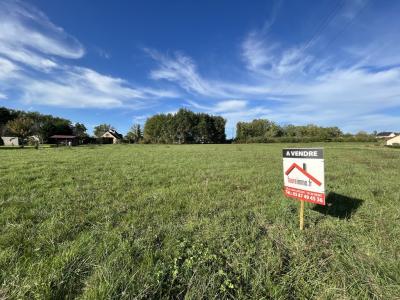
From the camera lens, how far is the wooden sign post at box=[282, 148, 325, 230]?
3182mm

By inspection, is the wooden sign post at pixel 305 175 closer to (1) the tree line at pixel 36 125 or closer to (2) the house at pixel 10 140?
(1) the tree line at pixel 36 125

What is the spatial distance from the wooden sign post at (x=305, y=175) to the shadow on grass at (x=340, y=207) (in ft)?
3.13

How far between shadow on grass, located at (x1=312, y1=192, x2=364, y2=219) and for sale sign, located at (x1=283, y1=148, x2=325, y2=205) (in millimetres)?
956

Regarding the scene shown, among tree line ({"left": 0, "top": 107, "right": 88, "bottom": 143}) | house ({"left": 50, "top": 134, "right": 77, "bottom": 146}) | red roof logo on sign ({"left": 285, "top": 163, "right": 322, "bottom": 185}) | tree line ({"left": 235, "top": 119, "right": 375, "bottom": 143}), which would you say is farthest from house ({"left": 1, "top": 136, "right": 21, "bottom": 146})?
red roof logo on sign ({"left": 285, "top": 163, "right": 322, "bottom": 185})

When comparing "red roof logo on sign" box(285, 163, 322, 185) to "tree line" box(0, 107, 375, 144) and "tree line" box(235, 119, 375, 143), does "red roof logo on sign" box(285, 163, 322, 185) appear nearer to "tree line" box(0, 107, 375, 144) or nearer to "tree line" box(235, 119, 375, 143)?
"tree line" box(0, 107, 375, 144)

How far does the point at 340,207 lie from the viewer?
180 inches

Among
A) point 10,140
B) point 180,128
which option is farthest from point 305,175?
point 10,140

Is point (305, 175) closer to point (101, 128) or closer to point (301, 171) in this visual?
point (301, 171)

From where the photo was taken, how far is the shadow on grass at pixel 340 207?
13.6ft

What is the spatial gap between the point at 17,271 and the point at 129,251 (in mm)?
1046

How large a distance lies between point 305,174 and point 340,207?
6.44 ft

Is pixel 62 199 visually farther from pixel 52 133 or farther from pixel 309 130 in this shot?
pixel 309 130

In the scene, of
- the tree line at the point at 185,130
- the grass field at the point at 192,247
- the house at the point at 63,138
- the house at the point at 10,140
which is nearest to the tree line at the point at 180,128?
the tree line at the point at 185,130

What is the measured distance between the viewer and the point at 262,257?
260cm
